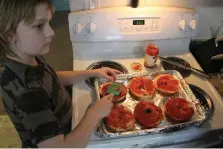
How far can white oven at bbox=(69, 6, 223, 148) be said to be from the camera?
1.13m

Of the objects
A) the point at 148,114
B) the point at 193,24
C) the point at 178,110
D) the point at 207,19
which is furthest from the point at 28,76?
the point at 207,19

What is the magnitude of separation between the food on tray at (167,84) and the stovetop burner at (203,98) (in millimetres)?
80

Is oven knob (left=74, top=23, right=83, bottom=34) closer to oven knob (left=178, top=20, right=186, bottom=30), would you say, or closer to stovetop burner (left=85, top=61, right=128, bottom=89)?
stovetop burner (left=85, top=61, right=128, bottom=89)

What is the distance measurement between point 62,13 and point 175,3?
149cm

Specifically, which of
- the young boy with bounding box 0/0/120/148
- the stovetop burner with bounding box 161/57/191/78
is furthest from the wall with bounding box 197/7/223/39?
the young boy with bounding box 0/0/120/148

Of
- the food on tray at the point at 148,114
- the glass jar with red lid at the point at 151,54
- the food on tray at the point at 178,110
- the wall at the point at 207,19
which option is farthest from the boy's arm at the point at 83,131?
the wall at the point at 207,19

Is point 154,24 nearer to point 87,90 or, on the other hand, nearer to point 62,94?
point 87,90

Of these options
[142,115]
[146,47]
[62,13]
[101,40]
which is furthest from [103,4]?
[62,13]

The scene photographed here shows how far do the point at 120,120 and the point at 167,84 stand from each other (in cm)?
29

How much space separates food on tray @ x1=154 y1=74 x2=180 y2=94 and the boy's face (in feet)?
1.70

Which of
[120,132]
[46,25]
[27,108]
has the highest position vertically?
[46,25]

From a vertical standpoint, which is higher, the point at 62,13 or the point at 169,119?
the point at 62,13

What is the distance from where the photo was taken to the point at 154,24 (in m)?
1.21

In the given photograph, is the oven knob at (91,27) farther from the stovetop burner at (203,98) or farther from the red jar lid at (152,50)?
the stovetop burner at (203,98)
